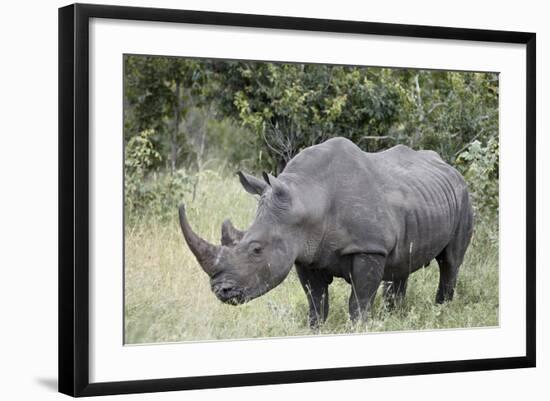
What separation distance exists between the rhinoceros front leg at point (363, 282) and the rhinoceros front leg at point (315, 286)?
25 cm

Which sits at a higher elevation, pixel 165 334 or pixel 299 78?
pixel 299 78

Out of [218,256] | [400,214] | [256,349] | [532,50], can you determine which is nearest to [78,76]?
[218,256]

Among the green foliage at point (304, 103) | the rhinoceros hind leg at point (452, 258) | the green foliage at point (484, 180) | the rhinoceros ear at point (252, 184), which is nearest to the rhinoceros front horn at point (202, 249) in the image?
the rhinoceros ear at point (252, 184)

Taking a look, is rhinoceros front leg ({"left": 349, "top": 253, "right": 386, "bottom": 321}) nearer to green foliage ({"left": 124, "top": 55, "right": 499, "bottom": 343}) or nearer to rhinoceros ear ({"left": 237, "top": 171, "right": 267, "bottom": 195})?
green foliage ({"left": 124, "top": 55, "right": 499, "bottom": 343})

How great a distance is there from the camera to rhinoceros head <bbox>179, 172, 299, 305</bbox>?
10.1 m

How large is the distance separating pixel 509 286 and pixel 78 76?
15.0ft

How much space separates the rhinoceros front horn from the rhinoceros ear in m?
0.75

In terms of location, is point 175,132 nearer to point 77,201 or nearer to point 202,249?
point 202,249

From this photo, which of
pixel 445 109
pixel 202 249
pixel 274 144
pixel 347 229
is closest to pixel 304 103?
pixel 274 144

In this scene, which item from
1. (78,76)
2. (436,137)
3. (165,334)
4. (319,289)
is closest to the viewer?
(78,76)

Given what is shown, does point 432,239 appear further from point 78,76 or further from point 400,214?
point 78,76

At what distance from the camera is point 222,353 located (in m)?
9.95

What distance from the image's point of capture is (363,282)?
10891mm

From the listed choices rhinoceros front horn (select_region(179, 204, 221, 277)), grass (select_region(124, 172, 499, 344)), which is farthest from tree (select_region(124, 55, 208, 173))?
rhinoceros front horn (select_region(179, 204, 221, 277))
